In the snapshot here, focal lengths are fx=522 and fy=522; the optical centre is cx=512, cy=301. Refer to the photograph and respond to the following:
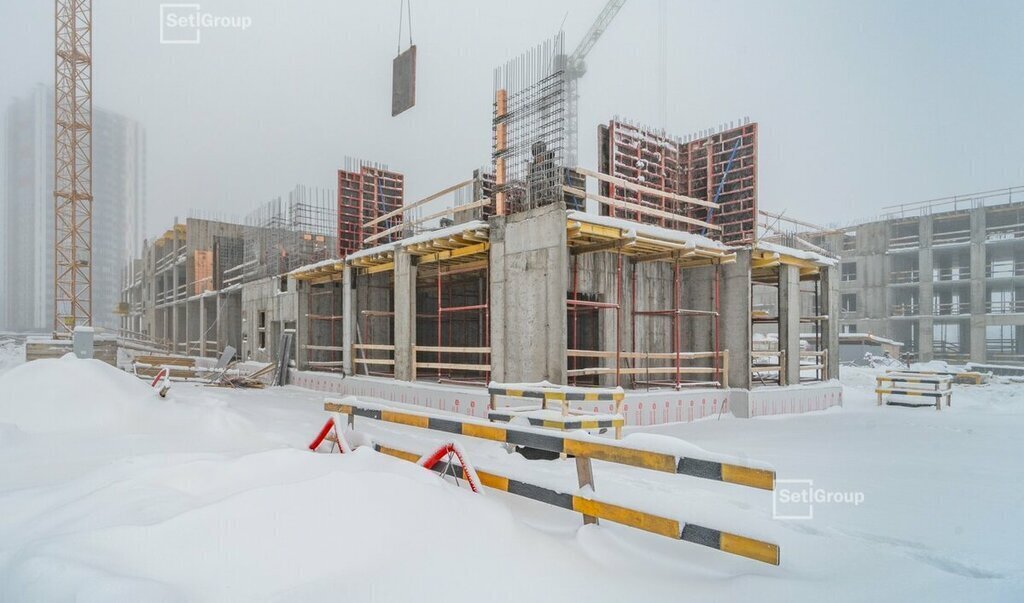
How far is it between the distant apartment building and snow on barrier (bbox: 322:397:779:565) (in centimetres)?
4210

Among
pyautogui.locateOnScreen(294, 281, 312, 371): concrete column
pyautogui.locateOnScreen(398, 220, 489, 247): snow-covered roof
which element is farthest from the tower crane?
pyautogui.locateOnScreen(398, 220, 489, 247): snow-covered roof

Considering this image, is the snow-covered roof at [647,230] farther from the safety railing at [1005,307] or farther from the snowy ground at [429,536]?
the safety railing at [1005,307]

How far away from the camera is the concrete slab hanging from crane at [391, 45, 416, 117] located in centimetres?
1352

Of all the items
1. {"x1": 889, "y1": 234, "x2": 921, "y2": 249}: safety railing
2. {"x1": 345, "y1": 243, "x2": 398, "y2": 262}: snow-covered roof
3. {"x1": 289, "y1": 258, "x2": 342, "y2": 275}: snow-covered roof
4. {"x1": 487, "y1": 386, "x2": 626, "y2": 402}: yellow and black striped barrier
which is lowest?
{"x1": 487, "y1": 386, "x2": 626, "y2": 402}: yellow and black striped barrier

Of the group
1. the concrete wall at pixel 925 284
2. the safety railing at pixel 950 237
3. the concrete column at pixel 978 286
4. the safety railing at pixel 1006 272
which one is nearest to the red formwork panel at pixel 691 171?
the concrete wall at pixel 925 284

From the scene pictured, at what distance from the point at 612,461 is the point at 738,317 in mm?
11393

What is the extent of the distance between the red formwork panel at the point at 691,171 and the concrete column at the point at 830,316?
15.9 feet

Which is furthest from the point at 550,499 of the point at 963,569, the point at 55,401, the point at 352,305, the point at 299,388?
the point at 299,388

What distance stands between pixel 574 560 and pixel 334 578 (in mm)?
1499

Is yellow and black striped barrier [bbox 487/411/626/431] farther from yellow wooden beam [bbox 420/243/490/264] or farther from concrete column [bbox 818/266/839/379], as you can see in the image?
concrete column [bbox 818/266/839/379]

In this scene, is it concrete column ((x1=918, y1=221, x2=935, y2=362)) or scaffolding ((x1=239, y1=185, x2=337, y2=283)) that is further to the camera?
concrete column ((x1=918, y1=221, x2=935, y2=362))

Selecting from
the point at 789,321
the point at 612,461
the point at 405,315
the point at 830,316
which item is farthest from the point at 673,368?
the point at 612,461

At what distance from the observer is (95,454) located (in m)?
6.30

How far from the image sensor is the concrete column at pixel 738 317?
1337 centimetres
